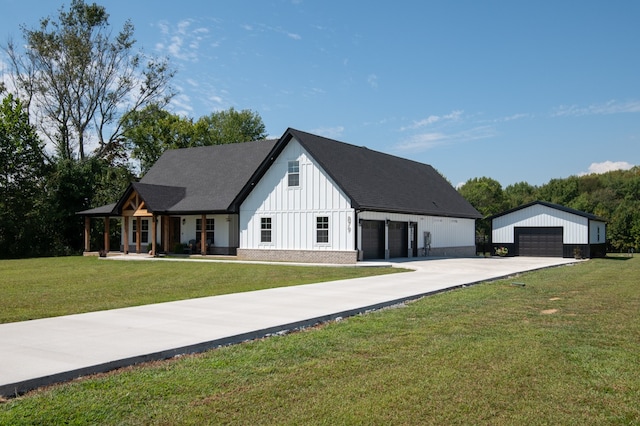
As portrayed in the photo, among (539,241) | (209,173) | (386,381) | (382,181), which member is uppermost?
(209,173)

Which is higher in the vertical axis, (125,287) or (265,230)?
(265,230)

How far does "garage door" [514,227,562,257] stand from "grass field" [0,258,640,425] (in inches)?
1124

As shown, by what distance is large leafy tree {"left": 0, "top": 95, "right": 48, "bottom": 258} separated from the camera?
37000 mm

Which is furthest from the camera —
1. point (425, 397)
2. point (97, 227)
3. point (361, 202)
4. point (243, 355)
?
Answer: point (97, 227)

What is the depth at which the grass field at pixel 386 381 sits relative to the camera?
4.90 metres

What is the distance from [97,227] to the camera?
40469 millimetres

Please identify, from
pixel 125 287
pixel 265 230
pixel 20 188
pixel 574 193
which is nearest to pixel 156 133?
pixel 20 188

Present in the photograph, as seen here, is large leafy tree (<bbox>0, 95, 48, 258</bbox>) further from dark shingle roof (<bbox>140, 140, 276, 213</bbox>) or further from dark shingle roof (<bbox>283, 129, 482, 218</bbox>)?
dark shingle roof (<bbox>283, 129, 482, 218</bbox>)

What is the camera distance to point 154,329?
28.2 ft

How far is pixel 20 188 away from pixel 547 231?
35545 millimetres

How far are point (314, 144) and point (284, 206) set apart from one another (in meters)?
3.62

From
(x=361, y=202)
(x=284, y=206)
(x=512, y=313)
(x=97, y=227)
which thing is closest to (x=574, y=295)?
(x=512, y=313)

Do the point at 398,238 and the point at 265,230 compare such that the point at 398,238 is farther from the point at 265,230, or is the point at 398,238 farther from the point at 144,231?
the point at 144,231

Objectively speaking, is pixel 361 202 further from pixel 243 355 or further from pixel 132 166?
pixel 132 166
